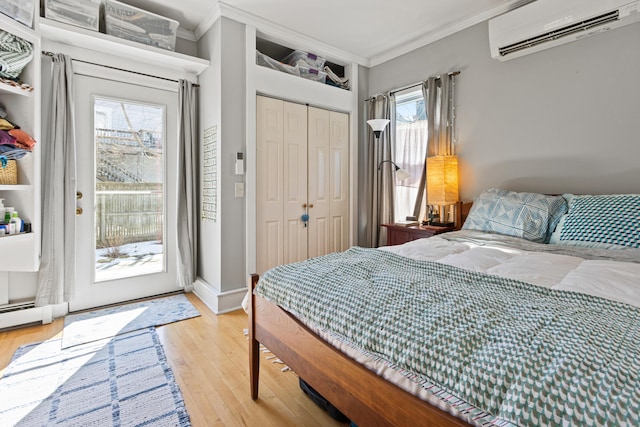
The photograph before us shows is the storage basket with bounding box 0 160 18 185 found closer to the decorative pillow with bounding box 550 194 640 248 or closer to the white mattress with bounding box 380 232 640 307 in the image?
the white mattress with bounding box 380 232 640 307

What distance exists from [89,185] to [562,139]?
12.7ft

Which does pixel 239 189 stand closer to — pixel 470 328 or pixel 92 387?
pixel 92 387

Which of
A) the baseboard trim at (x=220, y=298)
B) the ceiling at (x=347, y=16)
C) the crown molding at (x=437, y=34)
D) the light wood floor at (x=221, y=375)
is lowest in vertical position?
the light wood floor at (x=221, y=375)

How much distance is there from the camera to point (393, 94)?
3.60 meters

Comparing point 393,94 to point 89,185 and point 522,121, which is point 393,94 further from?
point 89,185

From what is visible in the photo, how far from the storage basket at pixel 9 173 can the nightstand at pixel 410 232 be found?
2984 mm

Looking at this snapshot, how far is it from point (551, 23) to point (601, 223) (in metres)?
1.49

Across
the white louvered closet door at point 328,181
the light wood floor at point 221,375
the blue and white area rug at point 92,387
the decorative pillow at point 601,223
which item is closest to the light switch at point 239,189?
the white louvered closet door at point 328,181

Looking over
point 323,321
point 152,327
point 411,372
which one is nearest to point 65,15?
point 152,327

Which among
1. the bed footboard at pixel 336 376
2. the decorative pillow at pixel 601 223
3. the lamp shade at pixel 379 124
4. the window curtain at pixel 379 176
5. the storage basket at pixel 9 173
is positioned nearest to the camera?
the bed footboard at pixel 336 376

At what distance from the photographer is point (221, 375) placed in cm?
192

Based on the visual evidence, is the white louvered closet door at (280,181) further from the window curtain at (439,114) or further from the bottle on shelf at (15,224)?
the bottle on shelf at (15,224)

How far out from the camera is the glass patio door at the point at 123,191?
2797 millimetres

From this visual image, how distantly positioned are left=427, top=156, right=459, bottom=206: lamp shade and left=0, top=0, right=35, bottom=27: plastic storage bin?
3219 millimetres
